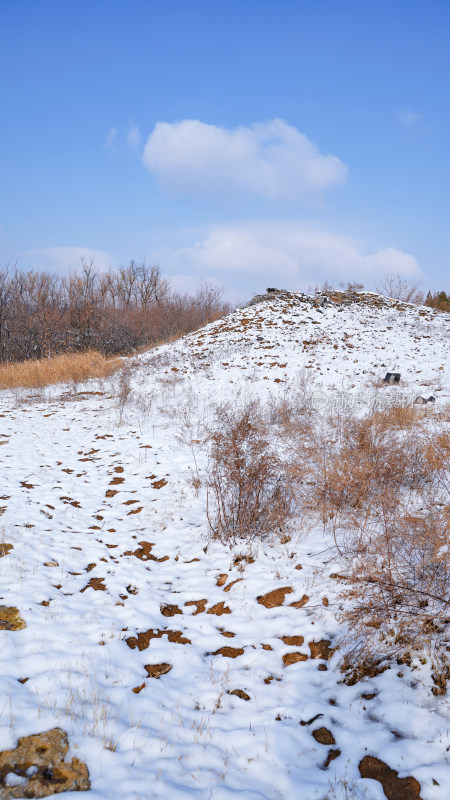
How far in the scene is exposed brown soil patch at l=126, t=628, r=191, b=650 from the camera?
10.5 feet

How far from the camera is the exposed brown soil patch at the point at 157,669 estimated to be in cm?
289

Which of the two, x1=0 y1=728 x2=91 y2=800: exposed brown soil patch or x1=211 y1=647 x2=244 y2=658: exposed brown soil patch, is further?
x1=211 y1=647 x2=244 y2=658: exposed brown soil patch

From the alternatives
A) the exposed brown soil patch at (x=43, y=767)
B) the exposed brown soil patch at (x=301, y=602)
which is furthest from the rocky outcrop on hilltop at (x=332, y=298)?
the exposed brown soil patch at (x=43, y=767)

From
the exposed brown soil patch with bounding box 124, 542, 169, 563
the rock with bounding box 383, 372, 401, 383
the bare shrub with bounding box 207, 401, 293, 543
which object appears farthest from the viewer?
the rock with bounding box 383, 372, 401, 383

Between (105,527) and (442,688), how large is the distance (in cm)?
404

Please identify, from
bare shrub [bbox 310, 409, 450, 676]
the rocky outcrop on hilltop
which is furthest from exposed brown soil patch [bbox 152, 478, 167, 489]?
the rocky outcrop on hilltop

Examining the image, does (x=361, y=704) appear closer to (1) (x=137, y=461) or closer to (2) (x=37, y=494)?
(2) (x=37, y=494)

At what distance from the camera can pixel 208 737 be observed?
2369mm

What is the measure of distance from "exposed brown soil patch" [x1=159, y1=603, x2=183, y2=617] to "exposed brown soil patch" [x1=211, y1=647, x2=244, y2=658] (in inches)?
25.0

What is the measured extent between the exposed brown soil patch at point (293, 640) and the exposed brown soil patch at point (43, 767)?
1.67m

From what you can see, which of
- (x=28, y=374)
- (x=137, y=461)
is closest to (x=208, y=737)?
(x=137, y=461)

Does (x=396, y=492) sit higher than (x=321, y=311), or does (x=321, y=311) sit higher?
(x=321, y=311)

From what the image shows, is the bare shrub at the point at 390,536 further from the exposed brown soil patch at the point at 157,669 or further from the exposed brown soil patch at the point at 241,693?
the exposed brown soil patch at the point at 157,669

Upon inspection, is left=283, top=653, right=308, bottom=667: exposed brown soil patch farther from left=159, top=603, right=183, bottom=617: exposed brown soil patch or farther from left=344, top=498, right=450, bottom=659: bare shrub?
left=159, top=603, right=183, bottom=617: exposed brown soil patch
